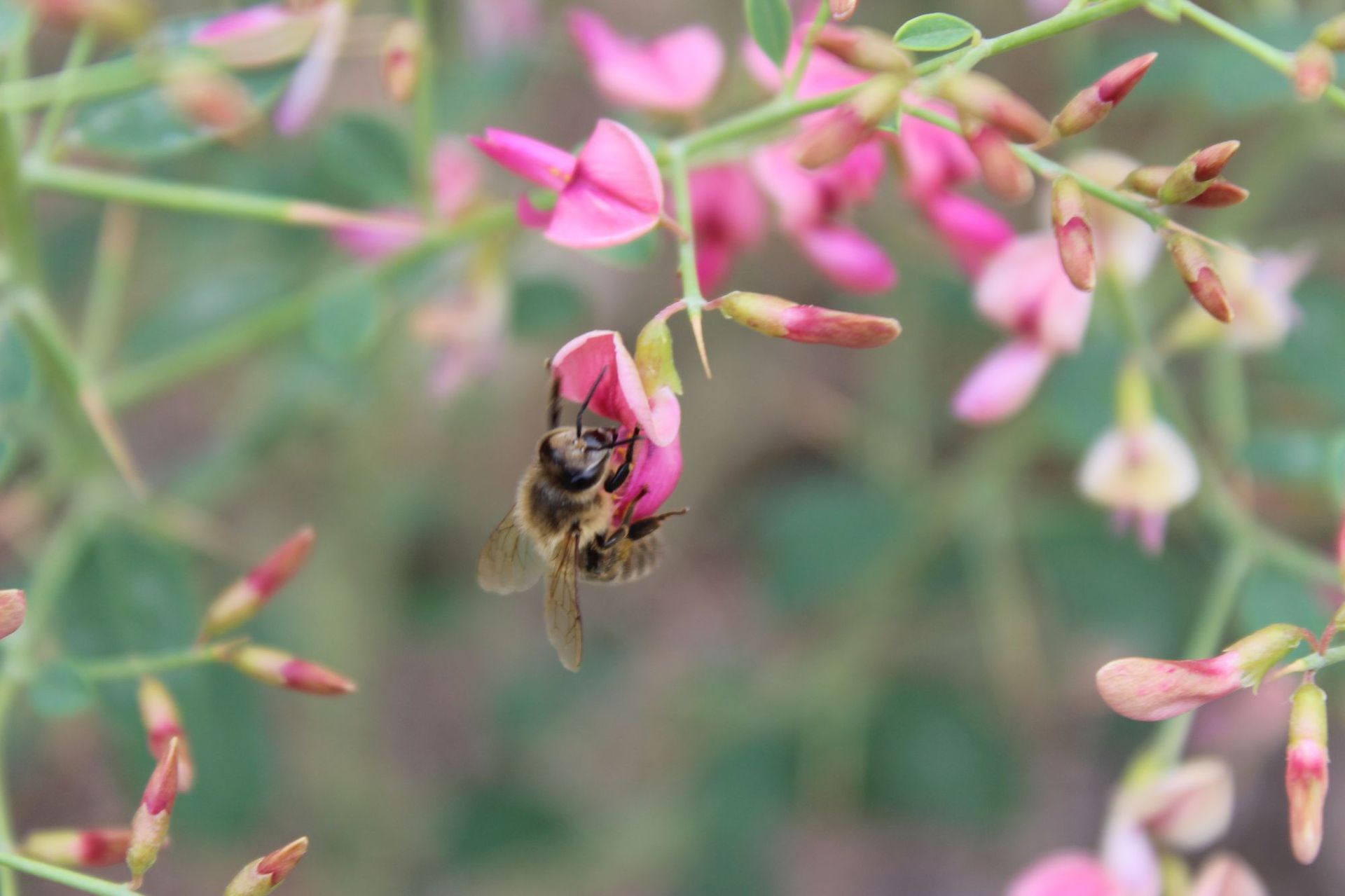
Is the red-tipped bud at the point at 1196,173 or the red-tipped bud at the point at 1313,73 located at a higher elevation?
the red-tipped bud at the point at 1313,73

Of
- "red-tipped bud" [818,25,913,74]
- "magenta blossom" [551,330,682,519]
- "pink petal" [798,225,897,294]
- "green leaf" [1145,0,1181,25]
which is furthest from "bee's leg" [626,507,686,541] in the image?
"green leaf" [1145,0,1181,25]

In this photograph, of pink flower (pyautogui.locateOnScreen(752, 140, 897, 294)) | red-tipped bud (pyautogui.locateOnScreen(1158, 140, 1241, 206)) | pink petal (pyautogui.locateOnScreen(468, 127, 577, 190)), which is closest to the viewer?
red-tipped bud (pyautogui.locateOnScreen(1158, 140, 1241, 206))

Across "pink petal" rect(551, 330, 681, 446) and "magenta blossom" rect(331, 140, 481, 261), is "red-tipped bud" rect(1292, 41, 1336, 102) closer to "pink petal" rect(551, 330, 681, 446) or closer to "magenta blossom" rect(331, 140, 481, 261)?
"pink petal" rect(551, 330, 681, 446)

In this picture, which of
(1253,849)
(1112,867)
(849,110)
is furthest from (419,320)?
(1253,849)

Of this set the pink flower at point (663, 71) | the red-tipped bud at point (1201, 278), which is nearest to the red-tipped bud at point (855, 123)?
the red-tipped bud at point (1201, 278)

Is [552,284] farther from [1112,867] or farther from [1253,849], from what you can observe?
[1253,849]

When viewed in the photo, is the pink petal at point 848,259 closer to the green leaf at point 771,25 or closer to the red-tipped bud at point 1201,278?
the green leaf at point 771,25

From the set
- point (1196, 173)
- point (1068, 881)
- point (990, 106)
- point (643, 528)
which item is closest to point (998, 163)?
point (990, 106)

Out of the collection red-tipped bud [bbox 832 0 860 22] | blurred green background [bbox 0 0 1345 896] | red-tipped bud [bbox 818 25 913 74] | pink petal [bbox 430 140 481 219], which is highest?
red-tipped bud [bbox 832 0 860 22]
